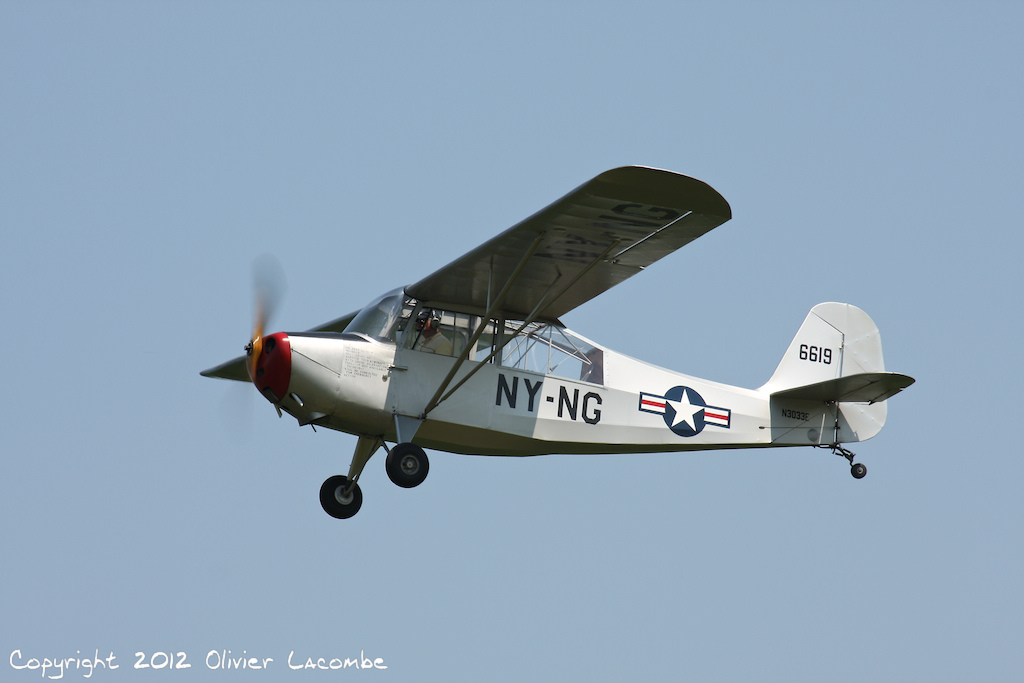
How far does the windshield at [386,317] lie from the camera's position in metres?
11.3

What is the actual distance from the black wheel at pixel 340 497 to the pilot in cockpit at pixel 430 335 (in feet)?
5.38

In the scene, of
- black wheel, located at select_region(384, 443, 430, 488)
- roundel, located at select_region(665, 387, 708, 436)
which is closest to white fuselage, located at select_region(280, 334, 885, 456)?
roundel, located at select_region(665, 387, 708, 436)

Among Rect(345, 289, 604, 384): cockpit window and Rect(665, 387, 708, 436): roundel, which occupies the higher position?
Rect(345, 289, 604, 384): cockpit window

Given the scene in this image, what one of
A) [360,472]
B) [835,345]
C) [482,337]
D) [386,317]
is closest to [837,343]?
[835,345]

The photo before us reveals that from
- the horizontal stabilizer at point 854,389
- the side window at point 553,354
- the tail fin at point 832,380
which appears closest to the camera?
the side window at point 553,354

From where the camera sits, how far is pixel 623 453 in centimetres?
1234

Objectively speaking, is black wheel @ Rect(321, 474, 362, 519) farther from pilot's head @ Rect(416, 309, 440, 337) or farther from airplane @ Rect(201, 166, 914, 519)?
pilot's head @ Rect(416, 309, 440, 337)

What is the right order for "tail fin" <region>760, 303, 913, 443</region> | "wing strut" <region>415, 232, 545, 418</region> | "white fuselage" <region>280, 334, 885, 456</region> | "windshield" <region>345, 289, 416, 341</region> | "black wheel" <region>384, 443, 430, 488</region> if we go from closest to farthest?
"wing strut" <region>415, 232, 545, 418</region> → "black wheel" <region>384, 443, 430, 488</region> → "white fuselage" <region>280, 334, 885, 456</region> → "windshield" <region>345, 289, 416, 341</region> → "tail fin" <region>760, 303, 913, 443</region>

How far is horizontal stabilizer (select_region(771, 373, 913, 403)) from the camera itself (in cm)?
1216

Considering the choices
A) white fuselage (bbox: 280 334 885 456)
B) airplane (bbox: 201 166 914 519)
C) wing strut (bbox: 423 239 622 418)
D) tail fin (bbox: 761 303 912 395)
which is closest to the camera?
airplane (bbox: 201 166 914 519)

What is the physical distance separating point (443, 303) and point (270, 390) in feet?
6.25

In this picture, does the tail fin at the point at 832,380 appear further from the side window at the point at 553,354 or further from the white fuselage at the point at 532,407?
the side window at the point at 553,354

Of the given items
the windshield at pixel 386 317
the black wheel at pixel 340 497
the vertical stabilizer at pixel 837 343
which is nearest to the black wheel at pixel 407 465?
the black wheel at pixel 340 497

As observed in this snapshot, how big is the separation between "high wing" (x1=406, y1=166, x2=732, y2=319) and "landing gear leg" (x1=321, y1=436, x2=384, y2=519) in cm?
165
